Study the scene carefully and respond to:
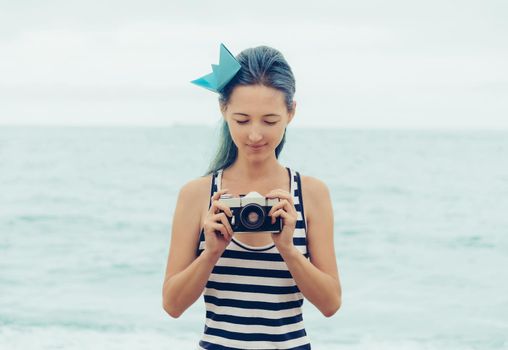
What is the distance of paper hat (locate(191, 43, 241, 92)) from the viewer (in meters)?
2.16

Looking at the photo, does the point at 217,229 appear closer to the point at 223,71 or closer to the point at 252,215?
the point at 252,215

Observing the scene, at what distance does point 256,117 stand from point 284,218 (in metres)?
0.30

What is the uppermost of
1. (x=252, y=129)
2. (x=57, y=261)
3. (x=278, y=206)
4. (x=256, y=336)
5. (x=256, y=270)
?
(x=57, y=261)

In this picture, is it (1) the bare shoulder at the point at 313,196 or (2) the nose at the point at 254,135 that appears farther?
(1) the bare shoulder at the point at 313,196

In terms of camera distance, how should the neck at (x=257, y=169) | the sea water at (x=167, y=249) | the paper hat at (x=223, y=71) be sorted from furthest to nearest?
the sea water at (x=167, y=249)
the neck at (x=257, y=169)
the paper hat at (x=223, y=71)

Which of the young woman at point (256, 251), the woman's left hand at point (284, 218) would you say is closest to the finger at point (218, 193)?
the young woman at point (256, 251)

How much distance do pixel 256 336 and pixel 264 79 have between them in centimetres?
71

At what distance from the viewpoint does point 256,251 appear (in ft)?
7.05

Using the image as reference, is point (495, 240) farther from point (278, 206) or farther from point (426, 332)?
point (278, 206)

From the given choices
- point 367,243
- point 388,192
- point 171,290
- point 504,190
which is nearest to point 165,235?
point 367,243

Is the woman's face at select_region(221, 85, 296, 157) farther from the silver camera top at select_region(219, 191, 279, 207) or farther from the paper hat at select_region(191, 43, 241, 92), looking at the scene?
the silver camera top at select_region(219, 191, 279, 207)

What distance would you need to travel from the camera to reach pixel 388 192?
714 inches

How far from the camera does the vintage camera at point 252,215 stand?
2.03m

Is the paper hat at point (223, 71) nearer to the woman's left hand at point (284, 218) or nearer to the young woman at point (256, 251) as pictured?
the young woman at point (256, 251)
